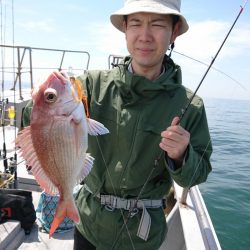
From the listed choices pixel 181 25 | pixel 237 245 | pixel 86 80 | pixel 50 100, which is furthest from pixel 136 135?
pixel 237 245

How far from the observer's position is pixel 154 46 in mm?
1882

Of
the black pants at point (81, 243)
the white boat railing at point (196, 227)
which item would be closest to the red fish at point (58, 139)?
the black pants at point (81, 243)

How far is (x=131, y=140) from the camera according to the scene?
6.36 feet

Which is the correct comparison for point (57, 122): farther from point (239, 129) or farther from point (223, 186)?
point (239, 129)

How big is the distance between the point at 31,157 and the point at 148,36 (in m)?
0.97

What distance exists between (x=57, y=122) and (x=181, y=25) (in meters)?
1.09

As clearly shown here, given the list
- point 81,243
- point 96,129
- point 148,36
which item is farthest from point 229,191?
point 96,129

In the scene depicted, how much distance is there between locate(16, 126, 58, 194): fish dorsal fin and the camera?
5.09 ft

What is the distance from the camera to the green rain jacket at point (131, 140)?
1937mm

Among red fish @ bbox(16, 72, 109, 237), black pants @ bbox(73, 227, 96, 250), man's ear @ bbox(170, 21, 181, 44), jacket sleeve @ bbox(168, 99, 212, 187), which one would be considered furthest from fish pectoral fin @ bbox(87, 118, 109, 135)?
black pants @ bbox(73, 227, 96, 250)

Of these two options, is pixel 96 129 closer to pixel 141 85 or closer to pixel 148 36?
pixel 141 85

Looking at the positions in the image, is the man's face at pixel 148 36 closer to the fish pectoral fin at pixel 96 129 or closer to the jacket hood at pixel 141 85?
the jacket hood at pixel 141 85

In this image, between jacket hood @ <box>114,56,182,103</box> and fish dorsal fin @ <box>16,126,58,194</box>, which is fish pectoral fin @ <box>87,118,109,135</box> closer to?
fish dorsal fin @ <box>16,126,58,194</box>

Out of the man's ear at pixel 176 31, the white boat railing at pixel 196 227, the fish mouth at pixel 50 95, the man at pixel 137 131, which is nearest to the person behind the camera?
the fish mouth at pixel 50 95
